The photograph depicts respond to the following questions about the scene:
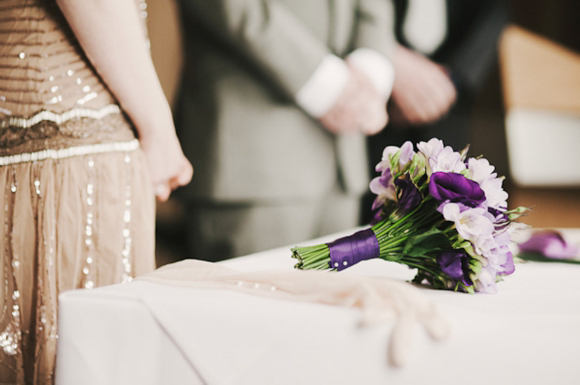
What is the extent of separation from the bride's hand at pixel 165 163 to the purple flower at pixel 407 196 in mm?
673

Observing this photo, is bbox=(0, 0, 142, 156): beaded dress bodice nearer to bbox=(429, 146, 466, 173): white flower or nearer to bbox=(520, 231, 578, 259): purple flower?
bbox=(429, 146, 466, 173): white flower

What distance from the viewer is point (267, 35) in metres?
1.39

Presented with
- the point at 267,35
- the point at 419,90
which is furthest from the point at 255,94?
the point at 419,90

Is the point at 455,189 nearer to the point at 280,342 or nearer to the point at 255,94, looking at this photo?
the point at 280,342

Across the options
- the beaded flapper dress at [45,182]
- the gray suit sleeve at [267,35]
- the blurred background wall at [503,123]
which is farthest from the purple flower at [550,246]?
the beaded flapper dress at [45,182]

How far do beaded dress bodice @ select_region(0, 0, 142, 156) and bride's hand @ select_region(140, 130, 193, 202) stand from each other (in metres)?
0.16

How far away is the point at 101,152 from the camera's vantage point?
1.12 m

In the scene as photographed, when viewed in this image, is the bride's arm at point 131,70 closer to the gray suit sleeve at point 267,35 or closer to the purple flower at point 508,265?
the gray suit sleeve at point 267,35

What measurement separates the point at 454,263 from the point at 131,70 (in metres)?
0.84

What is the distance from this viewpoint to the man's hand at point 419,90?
1.63 m

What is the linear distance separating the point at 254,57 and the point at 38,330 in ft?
2.82

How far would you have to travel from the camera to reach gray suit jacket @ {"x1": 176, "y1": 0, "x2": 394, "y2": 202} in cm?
136

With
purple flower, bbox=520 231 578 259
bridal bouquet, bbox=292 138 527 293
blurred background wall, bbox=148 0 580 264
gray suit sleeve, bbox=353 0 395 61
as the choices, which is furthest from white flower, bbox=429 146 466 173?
blurred background wall, bbox=148 0 580 264

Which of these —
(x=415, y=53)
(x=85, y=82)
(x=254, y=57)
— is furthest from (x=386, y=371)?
(x=415, y=53)
